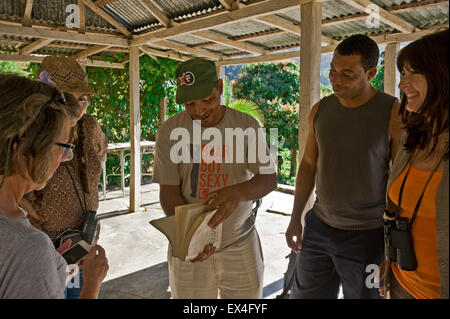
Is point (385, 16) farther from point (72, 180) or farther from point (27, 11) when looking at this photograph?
point (27, 11)

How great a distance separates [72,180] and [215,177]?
750mm

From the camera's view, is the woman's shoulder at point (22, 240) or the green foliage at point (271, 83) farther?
the green foliage at point (271, 83)

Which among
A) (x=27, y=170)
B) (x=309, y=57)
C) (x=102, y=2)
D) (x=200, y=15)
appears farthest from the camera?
(x=102, y=2)

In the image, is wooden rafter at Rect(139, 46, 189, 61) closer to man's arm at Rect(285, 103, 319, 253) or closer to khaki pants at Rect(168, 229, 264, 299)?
man's arm at Rect(285, 103, 319, 253)

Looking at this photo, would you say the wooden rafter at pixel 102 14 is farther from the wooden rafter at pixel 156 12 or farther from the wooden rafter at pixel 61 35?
the wooden rafter at pixel 156 12

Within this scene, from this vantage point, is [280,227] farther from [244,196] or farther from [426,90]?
[426,90]

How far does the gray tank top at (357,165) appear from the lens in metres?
1.85

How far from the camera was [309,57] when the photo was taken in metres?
3.23

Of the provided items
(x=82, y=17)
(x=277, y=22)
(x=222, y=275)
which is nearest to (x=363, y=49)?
(x=222, y=275)

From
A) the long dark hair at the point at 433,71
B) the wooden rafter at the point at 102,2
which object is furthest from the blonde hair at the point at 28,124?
the wooden rafter at the point at 102,2

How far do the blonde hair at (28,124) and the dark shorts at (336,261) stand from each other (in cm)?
146

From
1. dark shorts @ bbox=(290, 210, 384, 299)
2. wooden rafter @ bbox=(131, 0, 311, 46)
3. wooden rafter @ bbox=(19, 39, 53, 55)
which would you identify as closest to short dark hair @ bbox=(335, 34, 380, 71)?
dark shorts @ bbox=(290, 210, 384, 299)

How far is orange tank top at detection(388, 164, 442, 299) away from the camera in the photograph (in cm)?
125

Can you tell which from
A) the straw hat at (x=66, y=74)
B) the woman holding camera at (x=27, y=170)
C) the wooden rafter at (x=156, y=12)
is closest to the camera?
the woman holding camera at (x=27, y=170)
